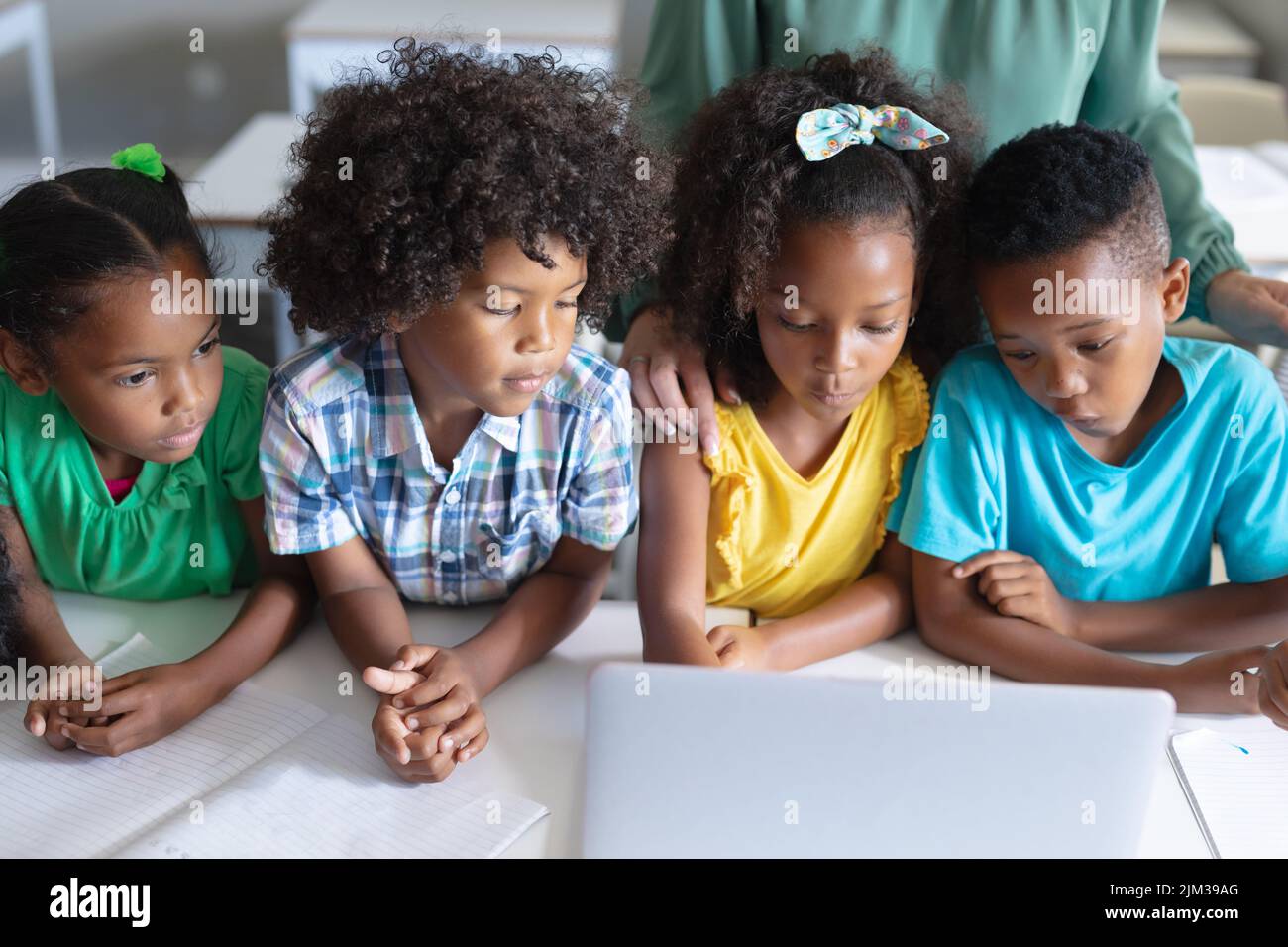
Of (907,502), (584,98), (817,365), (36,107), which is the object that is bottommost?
(36,107)

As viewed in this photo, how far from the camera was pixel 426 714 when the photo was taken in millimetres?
1041

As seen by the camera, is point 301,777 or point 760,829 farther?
point 301,777

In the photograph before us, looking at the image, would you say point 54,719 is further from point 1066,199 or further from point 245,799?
point 1066,199

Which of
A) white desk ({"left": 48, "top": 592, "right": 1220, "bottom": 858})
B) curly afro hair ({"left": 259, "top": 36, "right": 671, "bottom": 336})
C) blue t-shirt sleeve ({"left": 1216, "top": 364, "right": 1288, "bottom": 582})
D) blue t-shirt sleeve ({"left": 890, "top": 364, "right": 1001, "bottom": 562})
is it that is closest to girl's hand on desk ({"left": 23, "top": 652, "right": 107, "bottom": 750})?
white desk ({"left": 48, "top": 592, "right": 1220, "bottom": 858})

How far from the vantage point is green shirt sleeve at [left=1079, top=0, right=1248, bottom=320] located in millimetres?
1365

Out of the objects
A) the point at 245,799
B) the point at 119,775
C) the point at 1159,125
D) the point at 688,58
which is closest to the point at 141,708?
the point at 119,775

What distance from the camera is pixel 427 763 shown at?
100 cm

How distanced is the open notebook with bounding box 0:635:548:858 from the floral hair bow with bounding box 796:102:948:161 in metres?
0.66

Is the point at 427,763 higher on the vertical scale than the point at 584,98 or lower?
lower

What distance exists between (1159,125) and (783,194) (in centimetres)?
56

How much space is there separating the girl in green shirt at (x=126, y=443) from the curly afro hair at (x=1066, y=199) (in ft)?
2.55

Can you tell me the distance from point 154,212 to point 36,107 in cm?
309

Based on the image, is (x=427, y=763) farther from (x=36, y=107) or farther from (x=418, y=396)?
(x=36, y=107)
